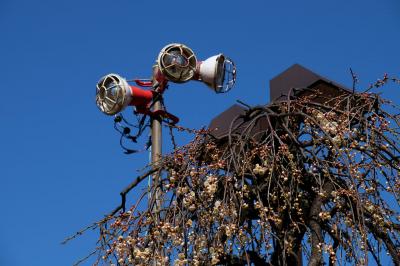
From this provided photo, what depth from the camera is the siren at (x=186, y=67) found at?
465cm

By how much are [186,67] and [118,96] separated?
0.44 meters

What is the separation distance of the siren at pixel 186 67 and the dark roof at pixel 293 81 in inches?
12.9

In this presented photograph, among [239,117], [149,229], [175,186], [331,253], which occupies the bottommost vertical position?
[331,253]

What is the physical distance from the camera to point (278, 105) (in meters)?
4.32

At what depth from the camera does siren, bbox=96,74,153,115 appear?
470cm

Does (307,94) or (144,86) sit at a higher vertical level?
(144,86)

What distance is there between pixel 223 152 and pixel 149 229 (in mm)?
586

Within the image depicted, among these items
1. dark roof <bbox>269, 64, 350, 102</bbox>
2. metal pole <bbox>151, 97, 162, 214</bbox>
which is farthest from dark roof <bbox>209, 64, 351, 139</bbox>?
metal pole <bbox>151, 97, 162, 214</bbox>

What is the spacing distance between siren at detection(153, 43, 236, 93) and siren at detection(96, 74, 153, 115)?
0.15 metres

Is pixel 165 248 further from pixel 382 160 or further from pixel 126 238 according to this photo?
pixel 382 160

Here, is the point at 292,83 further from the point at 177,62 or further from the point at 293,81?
the point at 177,62

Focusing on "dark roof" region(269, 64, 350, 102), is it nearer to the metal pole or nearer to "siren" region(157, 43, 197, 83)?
"siren" region(157, 43, 197, 83)

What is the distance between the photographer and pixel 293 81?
4562 mm

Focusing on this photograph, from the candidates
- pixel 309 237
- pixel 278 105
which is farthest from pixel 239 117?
pixel 309 237
